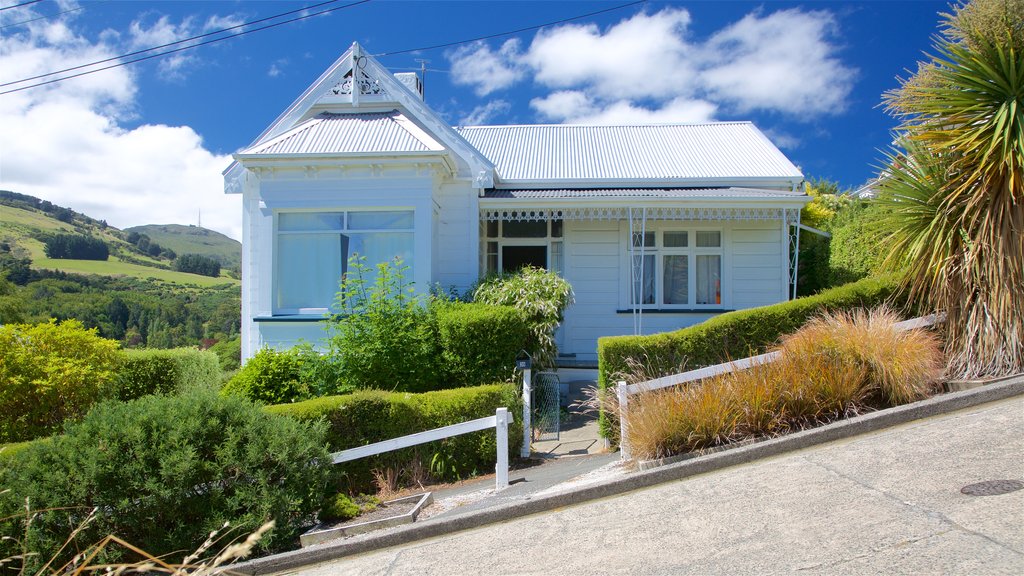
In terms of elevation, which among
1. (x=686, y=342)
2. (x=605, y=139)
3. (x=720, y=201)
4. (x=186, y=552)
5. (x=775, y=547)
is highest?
(x=605, y=139)

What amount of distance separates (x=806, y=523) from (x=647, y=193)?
31.7 feet

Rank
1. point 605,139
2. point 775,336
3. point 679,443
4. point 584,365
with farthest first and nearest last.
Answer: point 605,139 → point 584,365 → point 775,336 → point 679,443

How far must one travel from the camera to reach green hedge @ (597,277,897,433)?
8.85m

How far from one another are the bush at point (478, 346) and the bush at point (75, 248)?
219 feet

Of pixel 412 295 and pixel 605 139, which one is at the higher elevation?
pixel 605 139

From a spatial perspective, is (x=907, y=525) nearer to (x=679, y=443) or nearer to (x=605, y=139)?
(x=679, y=443)

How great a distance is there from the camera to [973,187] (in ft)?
25.7

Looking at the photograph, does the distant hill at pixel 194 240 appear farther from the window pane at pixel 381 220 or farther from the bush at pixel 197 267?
the window pane at pixel 381 220

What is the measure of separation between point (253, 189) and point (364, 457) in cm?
723

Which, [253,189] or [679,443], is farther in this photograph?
[253,189]

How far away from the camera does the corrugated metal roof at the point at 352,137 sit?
12.2 meters

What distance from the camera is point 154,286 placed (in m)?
60.7

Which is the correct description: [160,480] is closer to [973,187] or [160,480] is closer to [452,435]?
[452,435]

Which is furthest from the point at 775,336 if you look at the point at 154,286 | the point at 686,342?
the point at 154,286
